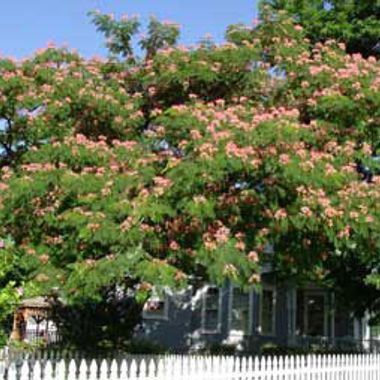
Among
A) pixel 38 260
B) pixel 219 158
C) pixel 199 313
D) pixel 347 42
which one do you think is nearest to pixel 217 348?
pixel 199 313

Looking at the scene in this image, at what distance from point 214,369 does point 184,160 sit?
3.15 m

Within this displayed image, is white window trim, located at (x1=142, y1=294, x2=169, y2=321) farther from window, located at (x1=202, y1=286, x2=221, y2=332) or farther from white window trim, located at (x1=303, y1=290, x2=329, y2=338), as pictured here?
white window trim, located at (x1=303, y1=290, x2=329, y2=338)

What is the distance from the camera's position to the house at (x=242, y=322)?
95.0 ft

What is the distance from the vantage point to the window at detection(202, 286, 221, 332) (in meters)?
29.5

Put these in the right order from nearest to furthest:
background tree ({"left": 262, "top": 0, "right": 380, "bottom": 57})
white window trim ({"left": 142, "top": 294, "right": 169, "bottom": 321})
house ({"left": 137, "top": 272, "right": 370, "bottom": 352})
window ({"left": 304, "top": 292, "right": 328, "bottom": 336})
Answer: background tree ({"left": 262, "top": 0, "right": 380, "bottom": 57}) → house ({"left": 137, "top": 272, "right": 370, "bottom": 352}) → white window trim ({"left": 142, "top": 294, "right": 169, "bottom": 321}) → window ({"left": 304, "top": 292, "right": 328, "bottom": 336})

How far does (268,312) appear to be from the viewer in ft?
99.1

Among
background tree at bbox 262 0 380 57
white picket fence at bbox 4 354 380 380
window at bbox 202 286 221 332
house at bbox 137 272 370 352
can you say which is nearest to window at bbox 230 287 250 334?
house at bbox 137 272 370 352

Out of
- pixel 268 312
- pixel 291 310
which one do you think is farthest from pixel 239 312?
pixel 291 310

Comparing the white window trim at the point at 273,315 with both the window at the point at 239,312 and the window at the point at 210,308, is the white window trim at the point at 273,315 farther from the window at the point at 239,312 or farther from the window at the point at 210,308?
the window at the point at 210,308

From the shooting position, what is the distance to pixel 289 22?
16.2 meters

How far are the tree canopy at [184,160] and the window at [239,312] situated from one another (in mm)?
15023

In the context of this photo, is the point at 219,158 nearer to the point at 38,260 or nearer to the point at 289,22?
the point at 38,260

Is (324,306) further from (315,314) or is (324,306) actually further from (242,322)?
(242,322)

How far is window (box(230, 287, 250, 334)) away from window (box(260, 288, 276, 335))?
0.60 meters
